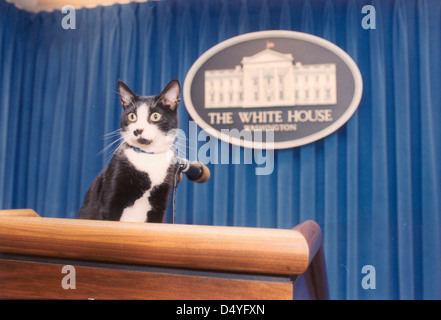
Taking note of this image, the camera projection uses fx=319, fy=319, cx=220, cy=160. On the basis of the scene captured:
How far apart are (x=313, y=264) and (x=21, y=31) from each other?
232 cm

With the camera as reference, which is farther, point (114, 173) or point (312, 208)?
point (312, 208)

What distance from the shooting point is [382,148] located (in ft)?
5.15

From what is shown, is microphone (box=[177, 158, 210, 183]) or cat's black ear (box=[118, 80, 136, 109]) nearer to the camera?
microphone (box=[177, 158, 210, 183])

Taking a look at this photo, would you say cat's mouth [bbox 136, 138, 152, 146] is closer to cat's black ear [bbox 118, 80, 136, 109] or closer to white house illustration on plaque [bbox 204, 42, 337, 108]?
cat's black ear [bbox 118, 80, 136, 109]

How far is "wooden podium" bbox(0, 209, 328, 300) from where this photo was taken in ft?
0.88

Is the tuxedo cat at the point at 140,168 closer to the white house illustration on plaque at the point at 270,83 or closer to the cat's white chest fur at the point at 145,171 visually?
the cat's white chest fur at the point at 145,171

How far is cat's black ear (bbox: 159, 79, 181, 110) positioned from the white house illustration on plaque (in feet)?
2.74

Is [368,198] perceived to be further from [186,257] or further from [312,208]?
[186,257]

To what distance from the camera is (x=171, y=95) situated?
36.0 inches

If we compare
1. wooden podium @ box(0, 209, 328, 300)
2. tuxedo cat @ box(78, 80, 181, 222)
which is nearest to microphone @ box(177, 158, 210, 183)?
tuxedo cat @ box(78, 80, 181, 222)

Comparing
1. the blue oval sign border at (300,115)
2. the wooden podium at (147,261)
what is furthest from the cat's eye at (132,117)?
the blue oval sign border at (300,115)

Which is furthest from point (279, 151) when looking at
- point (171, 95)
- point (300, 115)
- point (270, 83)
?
point (171, 95)

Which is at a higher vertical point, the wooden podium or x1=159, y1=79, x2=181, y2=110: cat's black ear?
x1=159, y1=79, x2=181, y2=110: cat's black ear

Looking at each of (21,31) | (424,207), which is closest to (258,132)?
(424,207)
